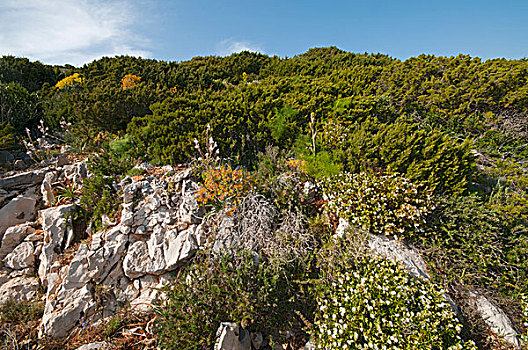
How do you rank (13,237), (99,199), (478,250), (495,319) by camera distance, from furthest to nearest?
(99,199) → (13,237) → (478,250) → (495,319)

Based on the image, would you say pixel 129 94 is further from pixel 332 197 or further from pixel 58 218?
pixel 332 197

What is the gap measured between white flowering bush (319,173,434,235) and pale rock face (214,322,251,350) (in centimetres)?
217

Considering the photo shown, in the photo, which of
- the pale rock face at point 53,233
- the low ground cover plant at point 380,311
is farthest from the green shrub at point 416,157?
the pale rock face at point 53,233

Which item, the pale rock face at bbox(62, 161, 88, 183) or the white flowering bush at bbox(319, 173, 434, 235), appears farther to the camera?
the pale rock face at bbox(62, 161, 88, 183)

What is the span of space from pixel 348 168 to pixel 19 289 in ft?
19.3

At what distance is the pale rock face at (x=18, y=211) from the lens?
4.26 m

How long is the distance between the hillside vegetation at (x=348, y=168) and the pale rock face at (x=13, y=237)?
3.84 ft

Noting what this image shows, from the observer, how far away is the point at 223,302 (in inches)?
114

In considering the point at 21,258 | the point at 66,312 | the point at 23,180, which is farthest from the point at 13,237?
the point at 66,312

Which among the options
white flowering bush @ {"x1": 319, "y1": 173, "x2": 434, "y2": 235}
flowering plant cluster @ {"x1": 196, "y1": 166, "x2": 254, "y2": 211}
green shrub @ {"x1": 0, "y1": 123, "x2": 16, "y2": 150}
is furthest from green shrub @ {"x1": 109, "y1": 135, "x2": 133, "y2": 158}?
white flowering bush @ {"x1": 319, "y1": 173, "x2": 434, "y2": 235}

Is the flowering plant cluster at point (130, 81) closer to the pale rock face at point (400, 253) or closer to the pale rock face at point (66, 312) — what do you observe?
the pale rock face at point (66, 312)

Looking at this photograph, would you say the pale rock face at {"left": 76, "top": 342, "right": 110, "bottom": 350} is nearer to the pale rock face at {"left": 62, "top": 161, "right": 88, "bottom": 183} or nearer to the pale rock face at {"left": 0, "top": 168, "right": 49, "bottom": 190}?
the pale rock face at {"left": 62, "top": 161, "right": 88, "bottom": 183}

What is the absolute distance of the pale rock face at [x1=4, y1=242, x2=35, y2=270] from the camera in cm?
390

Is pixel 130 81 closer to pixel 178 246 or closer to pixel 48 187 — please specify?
pixel 48 187
